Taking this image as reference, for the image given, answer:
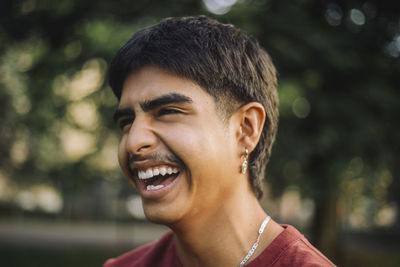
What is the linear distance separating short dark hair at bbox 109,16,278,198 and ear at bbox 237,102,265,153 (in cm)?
4

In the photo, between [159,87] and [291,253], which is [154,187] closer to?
[159,87]

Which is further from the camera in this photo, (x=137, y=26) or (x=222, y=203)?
(x=137, y=26)

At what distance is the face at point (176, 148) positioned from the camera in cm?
189

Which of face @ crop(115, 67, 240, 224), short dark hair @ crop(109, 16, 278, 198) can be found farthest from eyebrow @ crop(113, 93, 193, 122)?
short dark hair @ crop(109, 16, 278, 198)

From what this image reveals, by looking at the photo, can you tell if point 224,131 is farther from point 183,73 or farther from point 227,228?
point 227,228

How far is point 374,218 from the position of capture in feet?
27.5

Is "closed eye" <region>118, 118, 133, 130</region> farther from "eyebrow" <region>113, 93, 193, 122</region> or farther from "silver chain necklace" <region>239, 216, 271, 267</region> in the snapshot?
"silver chain necklace" <region>239, 216, 271, 267</region>

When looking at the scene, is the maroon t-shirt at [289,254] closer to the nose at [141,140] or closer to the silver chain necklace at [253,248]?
the silver chain necklace at [253,248]

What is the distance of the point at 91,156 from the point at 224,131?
626 centimetres

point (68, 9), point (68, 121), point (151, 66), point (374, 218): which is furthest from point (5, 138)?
point (151, 66)

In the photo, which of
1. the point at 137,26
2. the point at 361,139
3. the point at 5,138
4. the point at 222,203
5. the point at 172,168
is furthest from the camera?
the point at 5,138

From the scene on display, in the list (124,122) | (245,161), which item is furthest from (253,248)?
(124,122)

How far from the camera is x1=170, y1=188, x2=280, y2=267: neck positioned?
2025mm

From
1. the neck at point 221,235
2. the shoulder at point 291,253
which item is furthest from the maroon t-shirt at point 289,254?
the neck at point 221,235
